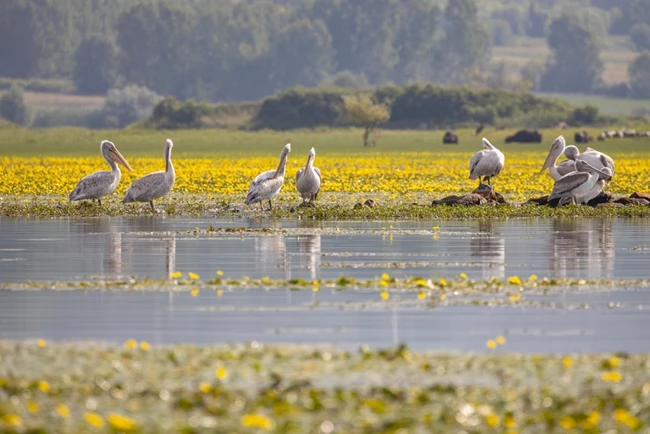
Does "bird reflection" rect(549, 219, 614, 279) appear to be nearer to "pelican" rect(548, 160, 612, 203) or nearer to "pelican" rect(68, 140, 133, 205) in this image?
"pelican" rect(548, 160, 612, 203)

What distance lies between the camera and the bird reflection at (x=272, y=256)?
55.9 ft

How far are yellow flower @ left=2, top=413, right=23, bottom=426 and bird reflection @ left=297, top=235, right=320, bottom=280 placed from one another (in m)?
7.49

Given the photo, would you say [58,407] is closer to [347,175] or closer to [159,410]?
[159,410]

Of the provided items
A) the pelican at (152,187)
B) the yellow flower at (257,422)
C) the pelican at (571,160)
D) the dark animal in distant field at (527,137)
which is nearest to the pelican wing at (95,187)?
the pelican at (152,187)

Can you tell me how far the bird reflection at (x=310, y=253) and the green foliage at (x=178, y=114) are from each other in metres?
93.1

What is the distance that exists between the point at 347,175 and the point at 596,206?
49.4 feet

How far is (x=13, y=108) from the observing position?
171375mm

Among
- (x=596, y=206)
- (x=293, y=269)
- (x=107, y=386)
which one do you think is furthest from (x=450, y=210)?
(x=107, y=386)

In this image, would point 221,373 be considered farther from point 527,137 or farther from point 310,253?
point 527,137

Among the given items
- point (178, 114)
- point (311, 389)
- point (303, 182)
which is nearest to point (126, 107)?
point (178, 114)

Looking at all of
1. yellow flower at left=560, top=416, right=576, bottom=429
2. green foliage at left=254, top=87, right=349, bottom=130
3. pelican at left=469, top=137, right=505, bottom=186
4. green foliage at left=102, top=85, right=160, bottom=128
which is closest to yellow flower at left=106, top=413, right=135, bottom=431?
yellow flower at left=560, top=416, right=576, bottom=429

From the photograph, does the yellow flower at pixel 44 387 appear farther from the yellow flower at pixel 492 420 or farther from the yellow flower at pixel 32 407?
the yellow flower at pixel 492 420

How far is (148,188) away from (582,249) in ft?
33.0

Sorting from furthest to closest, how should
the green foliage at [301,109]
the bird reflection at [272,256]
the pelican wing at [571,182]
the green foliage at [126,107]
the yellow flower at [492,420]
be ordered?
the green foliage at [126,107] → the green foliage at [301,109] → the pelican wing at [571,182] → the bird reflection at [272,256] → the yellow flower at [492,420]
